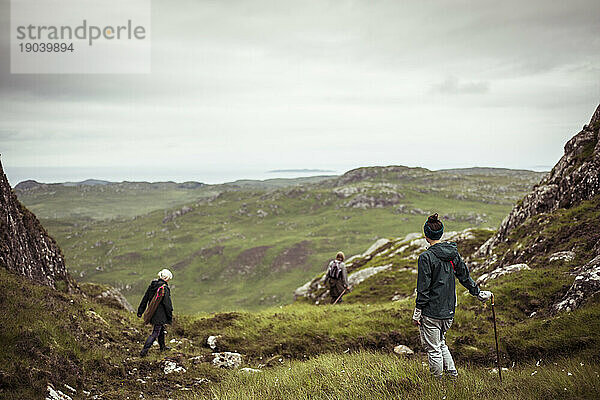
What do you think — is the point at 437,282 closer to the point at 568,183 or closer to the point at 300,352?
the point at 300,352

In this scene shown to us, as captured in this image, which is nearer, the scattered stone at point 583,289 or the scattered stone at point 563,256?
the scattered stone at point 583,289

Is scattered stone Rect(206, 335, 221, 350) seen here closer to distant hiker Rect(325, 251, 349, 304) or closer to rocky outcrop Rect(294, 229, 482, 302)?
distant hiker Rect(325, 251, 349, 304)

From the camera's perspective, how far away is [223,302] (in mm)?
109188

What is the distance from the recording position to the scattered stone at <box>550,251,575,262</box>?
15041 mm

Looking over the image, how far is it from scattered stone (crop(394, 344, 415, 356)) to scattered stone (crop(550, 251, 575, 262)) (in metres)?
8.26

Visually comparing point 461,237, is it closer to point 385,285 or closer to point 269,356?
point 385,285

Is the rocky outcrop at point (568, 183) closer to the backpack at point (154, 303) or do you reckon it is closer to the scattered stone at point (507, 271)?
the scattered stone at point (507, 271)

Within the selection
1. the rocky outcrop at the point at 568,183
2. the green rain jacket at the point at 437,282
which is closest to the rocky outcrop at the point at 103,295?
the green rain jacket at the point at 437,282

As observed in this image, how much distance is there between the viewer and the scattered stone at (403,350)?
1282 cm

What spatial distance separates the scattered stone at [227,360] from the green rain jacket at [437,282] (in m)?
7.99

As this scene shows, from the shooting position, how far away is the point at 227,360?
13.5 meters

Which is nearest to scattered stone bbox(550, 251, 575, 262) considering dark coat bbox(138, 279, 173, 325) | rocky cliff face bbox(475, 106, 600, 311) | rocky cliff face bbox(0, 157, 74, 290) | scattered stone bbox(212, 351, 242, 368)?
rocky cliff face bbox(475, 106, 600, 311)

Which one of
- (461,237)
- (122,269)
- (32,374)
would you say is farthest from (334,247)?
(32,374)

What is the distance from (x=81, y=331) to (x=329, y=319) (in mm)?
10389
